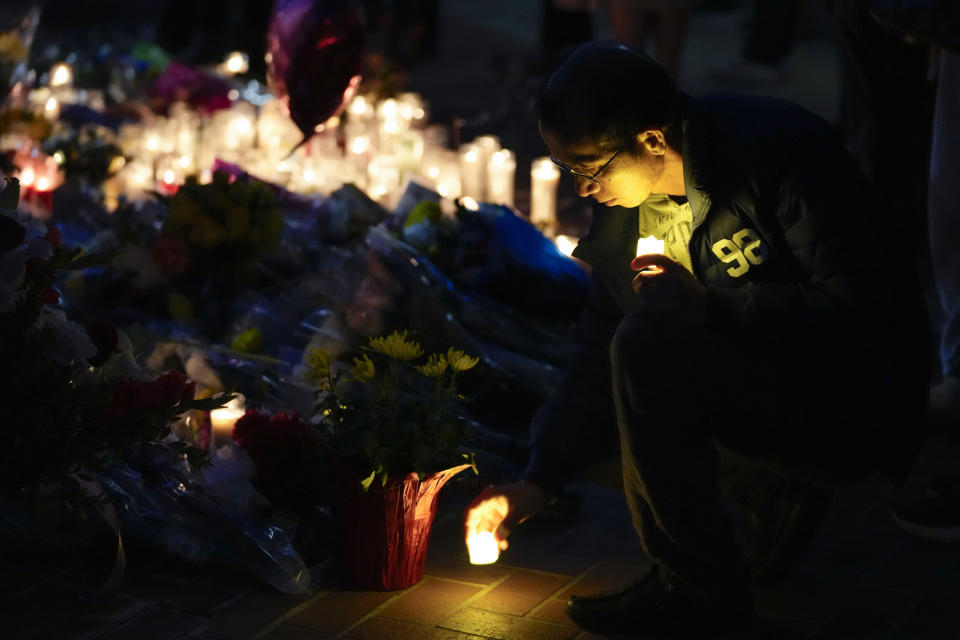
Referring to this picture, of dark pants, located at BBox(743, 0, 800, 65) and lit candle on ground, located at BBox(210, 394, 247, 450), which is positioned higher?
lit candle on ground, located at BBox(210, 394, 247, 450)

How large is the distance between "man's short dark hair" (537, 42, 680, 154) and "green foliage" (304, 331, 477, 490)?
0.71 metres

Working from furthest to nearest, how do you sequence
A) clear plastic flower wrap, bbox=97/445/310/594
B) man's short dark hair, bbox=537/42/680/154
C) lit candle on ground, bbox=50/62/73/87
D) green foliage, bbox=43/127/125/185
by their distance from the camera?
lit candle on ground, bbox=50/62/73/87
green foliage, bbox=43/127/125/185
clear plastic flower wrap, bbox=97/445/310/594
man's short dark hair, bbox=537/42/680/154

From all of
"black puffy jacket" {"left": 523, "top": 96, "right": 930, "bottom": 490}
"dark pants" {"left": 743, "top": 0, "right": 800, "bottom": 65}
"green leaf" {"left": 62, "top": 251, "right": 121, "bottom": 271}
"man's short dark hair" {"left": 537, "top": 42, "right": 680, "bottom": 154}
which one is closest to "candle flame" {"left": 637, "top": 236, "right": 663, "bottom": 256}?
"black puffy jacket" {"left": 523, "top": 96, "right": 930, "bottom": 490}

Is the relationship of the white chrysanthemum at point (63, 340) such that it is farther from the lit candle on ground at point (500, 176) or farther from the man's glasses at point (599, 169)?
the lit candle on ground at point (500, 176)

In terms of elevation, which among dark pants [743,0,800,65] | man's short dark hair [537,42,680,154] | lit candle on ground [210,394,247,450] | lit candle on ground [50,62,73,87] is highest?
man's short dark hair [537,42,680,154]

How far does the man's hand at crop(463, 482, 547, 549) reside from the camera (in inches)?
138

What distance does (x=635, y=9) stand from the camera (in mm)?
8930

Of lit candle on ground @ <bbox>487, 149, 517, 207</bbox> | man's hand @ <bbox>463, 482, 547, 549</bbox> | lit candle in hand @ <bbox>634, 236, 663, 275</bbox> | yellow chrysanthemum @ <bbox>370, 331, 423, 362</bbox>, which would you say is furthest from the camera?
lit candle on ground @ <bbox>487, 149, 517, 207</bbox>

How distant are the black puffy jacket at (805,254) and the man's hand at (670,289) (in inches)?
1.3

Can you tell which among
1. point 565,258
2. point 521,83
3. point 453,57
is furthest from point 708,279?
point 453,57

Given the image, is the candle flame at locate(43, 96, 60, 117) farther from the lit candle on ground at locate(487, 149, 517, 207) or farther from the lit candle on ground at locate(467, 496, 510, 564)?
the lit candle on ground at locate(467, 496, 510, 564)

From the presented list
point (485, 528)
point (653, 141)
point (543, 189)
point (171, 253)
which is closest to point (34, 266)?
point (485, 528)

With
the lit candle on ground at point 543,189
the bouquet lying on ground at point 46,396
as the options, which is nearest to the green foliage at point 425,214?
the lit candle on ground at point 543,189

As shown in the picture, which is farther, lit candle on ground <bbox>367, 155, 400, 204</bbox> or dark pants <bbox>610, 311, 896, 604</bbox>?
lit candle on ground <bbox>367, 155, 400, 204</bbox>
